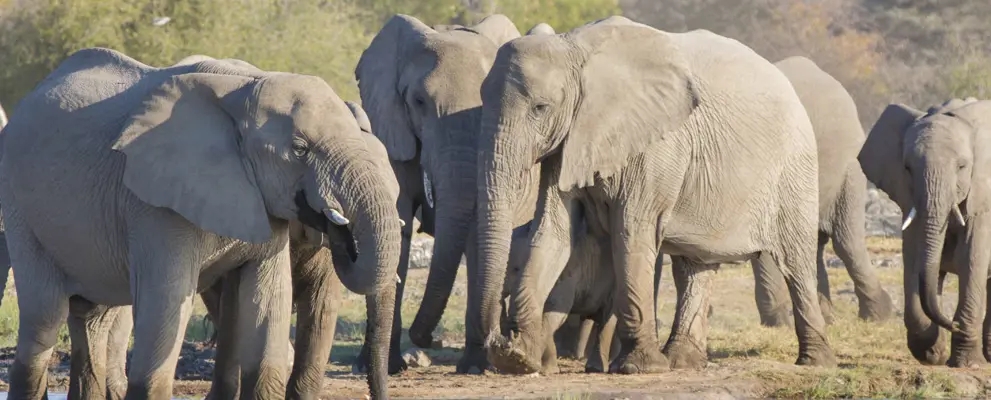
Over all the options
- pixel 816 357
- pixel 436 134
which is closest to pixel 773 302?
pixel 816 357

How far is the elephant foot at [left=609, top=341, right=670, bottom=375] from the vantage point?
403 inches

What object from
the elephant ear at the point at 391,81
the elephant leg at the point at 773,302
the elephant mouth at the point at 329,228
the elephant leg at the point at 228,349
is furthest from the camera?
the elephant leg at the point at 773,302

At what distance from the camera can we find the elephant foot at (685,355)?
10773 mm

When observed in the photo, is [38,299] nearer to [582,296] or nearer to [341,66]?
[582,296]

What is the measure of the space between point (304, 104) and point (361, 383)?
2.94 metres

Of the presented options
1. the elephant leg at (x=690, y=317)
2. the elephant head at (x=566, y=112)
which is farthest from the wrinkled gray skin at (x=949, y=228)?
the elephant head at (x=566, y=112)

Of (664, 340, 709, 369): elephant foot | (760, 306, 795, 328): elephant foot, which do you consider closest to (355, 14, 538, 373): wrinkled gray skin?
(664, 340, 709, 369): elephant foot

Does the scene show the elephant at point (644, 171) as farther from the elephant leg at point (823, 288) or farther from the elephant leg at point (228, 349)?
the elephant leg at point (823, 288)

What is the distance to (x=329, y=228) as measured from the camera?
7148 millimetres

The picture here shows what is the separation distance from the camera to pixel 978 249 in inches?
452

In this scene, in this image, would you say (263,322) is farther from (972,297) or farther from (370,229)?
(972,297)

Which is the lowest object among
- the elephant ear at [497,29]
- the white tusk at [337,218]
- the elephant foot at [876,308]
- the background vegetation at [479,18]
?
the white tusk at [337,218]

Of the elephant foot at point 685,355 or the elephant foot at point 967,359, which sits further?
the elephant foot at point 967,359

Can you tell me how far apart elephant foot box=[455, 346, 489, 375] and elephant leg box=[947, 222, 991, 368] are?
2935mm
